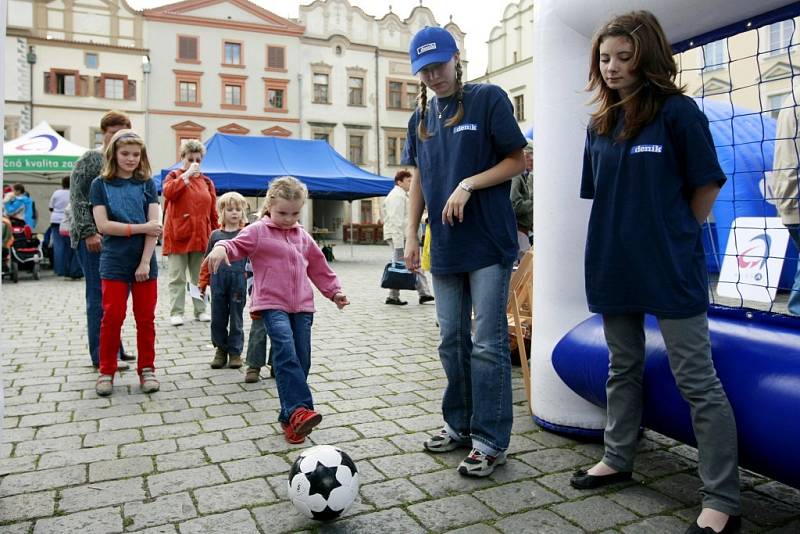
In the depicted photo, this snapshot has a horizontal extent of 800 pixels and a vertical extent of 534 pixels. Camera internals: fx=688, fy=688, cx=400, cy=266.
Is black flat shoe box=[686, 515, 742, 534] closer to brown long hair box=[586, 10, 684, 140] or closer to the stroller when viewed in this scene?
brown long hair box=[586, 10, 684, 140]

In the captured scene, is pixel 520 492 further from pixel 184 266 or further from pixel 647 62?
pixel 184 266

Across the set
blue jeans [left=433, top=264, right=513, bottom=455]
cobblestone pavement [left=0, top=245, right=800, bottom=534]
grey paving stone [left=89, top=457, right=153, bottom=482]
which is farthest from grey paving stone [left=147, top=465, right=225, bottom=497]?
blue jeans [left=433, top=264, right=513, bottom=455]

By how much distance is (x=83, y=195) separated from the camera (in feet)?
16.1

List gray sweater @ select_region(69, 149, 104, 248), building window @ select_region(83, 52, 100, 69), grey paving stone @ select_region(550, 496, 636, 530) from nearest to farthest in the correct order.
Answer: grey paving stone @ select_region(550, 496, 636, 530) < gray sweater @ select_region(69, 149, 104, 248) < building window @ select_region(83, 52, 100, 69)

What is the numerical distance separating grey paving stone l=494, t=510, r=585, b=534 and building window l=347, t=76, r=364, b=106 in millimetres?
40420

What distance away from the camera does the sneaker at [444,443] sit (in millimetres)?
3328

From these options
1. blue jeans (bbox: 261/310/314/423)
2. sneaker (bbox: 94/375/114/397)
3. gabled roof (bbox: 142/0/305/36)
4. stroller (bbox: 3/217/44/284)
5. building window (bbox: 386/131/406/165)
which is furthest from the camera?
building window (bbox: 386/131/406/165)

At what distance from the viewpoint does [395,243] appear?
30.3 feet

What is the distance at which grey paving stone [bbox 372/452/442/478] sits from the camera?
3.08 meters

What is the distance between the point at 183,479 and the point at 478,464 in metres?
1.29

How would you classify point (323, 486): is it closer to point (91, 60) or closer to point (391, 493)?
point (391, 493)

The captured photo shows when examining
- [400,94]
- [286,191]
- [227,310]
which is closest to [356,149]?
[400,94]

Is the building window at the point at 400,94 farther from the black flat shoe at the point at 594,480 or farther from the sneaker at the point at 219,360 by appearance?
the black flat shoe at the point at 594,480

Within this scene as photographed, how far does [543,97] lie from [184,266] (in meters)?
5.21
